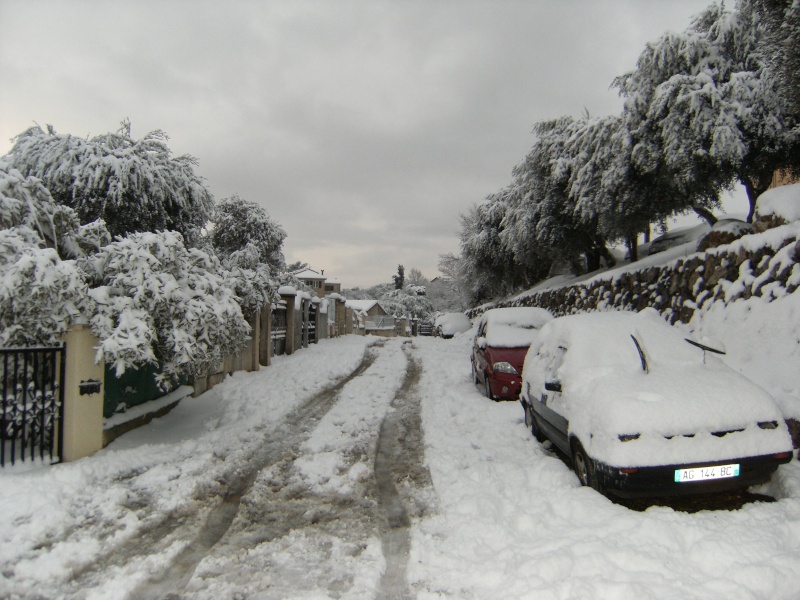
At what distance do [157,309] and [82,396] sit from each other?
51.6 inches

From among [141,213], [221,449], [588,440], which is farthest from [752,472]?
[141,213]

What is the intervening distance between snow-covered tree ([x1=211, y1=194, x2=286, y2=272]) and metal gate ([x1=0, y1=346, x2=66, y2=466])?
55.7 ft

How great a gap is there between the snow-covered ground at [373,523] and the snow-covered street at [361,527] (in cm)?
2

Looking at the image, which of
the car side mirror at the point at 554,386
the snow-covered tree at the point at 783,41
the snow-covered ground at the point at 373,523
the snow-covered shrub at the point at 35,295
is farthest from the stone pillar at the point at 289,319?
the snow-covered tree at the point at 783,41

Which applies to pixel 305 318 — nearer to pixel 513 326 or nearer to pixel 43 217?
pixel 513 326

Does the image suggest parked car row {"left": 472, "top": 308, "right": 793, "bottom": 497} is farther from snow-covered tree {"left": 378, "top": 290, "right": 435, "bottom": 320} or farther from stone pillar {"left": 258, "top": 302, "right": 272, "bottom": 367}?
snow-covered tree {"left": 378, "top": 290, "right": 435, "bottom": 320}

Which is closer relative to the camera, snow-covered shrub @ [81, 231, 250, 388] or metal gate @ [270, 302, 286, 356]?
snow-covered shrub @ [81, 231, 250, 388]

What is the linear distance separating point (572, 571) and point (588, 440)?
4.71 ft

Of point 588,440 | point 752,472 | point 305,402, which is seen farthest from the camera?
point 305,402

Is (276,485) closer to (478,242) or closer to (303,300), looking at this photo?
(303,300)

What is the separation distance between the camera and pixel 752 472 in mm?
4031

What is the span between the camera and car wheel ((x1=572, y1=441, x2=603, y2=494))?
4.34 metres

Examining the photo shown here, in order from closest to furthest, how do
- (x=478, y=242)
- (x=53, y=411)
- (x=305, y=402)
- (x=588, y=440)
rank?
(x=588, y=440) < (x=53, y=411) < (x=305, y=402) < (x=478, y=242)

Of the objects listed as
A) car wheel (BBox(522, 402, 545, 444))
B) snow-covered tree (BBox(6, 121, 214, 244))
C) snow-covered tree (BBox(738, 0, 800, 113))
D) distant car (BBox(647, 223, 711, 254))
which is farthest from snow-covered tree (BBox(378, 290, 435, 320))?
snow-covered tree (BBox(738, 0, 800, 113))
